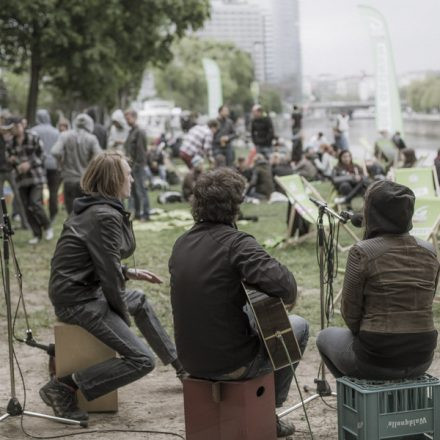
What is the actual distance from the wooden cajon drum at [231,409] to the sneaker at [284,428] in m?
0.30

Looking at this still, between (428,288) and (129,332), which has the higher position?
(428,288)

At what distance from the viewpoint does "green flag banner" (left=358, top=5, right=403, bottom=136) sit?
2084 centimetres

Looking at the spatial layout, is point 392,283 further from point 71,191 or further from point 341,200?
point 341,200

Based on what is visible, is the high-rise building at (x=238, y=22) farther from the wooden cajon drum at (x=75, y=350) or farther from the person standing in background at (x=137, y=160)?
the wooden cajon drum at (x=75, y=350)

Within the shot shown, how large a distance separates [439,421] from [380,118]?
17.2m

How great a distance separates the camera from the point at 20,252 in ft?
36.8

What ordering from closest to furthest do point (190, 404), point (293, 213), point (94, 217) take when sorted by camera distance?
point (190, 404) → point (94, 217) → point (293, 213)

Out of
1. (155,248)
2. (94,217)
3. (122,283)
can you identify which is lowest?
(155,248)

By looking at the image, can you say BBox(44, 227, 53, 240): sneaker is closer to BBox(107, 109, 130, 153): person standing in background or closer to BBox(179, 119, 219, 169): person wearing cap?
BBox(107, 109, 130, 153): person standing in background

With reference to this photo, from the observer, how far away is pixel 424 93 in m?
52.3

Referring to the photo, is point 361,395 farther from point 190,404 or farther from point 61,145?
point 61,145

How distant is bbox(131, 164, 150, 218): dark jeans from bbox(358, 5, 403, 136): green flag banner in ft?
27.9

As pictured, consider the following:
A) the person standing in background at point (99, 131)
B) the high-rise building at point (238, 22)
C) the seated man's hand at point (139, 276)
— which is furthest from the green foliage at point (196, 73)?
the high-rise building at point (238, 22)

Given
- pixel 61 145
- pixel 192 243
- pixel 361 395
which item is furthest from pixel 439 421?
pixel 61 145
